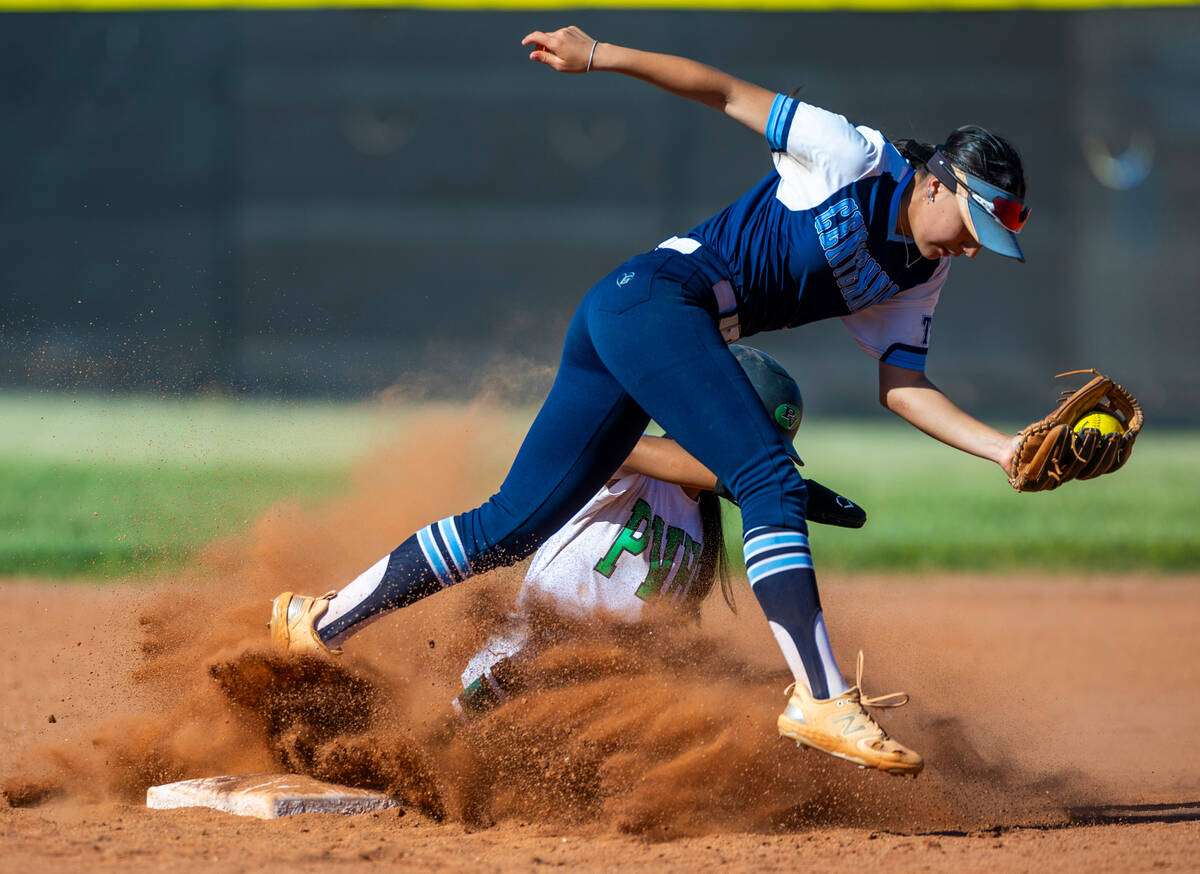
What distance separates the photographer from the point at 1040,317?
10.7m

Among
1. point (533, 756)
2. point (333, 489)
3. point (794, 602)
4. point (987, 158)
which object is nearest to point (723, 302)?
point (987, 158)

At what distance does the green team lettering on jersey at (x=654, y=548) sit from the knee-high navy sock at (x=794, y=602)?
27.5 inches

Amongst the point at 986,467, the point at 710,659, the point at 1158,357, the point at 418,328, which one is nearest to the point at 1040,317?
the point at 1158,357

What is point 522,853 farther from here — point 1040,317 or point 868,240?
point 1040,317

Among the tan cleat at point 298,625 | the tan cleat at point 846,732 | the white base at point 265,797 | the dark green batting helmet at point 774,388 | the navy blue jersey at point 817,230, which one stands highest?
the navy blue jersey at point 817,230

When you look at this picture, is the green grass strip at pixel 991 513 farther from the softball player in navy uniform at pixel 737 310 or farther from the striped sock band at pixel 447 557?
the striped sock band at pixel 447 557

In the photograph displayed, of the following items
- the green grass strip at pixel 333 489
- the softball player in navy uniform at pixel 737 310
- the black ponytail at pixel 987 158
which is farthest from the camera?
the green grass strip at pixel 333 489

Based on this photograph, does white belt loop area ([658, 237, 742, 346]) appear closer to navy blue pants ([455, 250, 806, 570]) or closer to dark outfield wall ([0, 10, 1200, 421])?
navy blue pants ([455, 250, 806, 570])

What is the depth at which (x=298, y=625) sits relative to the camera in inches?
107

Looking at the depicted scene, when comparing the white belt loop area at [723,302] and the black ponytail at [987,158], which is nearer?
the black ponytail at [987,158]

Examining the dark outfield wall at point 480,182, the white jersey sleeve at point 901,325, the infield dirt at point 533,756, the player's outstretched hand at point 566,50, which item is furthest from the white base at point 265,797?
the dark outfield wall at point 480,182

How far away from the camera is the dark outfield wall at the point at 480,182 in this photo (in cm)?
1041

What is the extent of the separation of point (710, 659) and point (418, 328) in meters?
7.87

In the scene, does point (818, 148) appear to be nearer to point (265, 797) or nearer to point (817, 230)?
point (817, 230)
